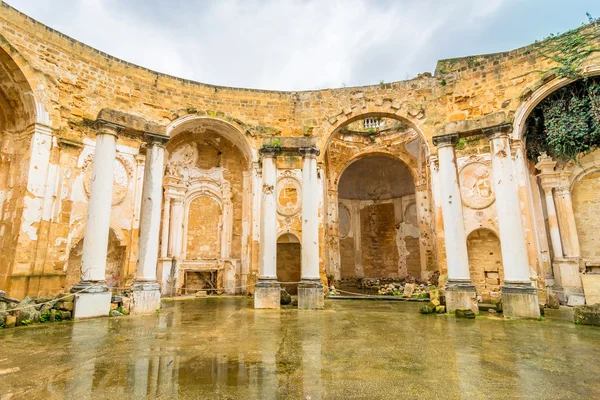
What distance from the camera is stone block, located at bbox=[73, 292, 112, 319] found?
7473mm

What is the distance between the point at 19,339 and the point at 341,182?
724 inches

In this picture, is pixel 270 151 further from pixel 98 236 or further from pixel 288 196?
pixel 98 236

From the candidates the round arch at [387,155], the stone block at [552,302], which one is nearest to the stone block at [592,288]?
the stone block at [552,302]

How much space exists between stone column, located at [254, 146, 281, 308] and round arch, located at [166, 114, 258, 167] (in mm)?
2336

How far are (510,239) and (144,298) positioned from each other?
9.48 m

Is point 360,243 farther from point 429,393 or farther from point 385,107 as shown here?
point 429,393

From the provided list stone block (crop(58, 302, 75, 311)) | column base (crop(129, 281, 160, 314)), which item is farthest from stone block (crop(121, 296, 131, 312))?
stone block (crop(58, 302, 75, 311))

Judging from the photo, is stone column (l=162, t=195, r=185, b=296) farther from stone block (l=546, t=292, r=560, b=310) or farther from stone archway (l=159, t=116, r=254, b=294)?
stone block (l=546, t=292, r=560, b=310)

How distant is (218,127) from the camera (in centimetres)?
1322

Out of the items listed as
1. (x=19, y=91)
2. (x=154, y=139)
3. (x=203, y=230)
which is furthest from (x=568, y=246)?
(x=19, y=91)

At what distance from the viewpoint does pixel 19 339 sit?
5480mm

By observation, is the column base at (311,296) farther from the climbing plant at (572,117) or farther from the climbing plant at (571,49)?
the climbing plant at (571,49)

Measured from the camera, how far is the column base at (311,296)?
965 cm

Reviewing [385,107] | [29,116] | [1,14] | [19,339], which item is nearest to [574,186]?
[385,107]
